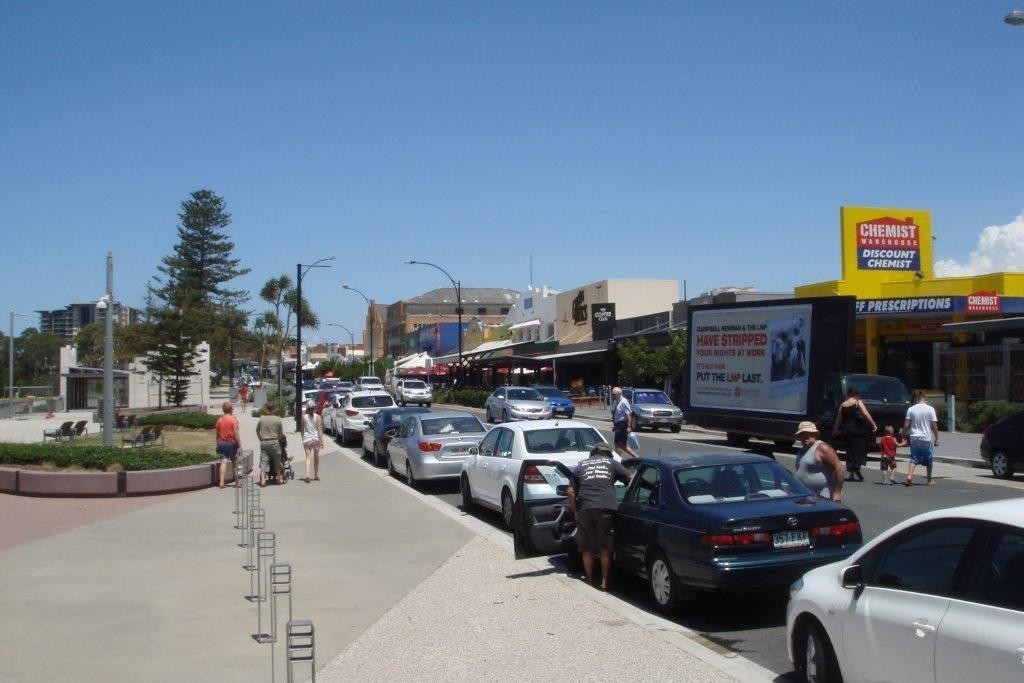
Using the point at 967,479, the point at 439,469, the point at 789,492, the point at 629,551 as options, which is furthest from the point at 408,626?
the point at 967,479

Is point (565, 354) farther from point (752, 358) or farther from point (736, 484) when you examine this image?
point (736, 484)

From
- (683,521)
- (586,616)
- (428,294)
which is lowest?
(586,616)

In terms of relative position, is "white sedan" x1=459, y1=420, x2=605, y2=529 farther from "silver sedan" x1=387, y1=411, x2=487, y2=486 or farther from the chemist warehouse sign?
the chemist warehouse sign

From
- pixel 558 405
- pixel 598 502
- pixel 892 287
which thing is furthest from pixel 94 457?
pixel 892 287

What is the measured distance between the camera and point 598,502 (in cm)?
980

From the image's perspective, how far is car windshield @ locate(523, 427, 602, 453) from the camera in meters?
13.8

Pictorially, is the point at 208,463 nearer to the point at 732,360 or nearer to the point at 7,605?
the point at 7,605

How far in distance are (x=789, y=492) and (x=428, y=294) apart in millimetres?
126698

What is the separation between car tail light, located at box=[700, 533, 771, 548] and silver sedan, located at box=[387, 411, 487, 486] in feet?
32.4

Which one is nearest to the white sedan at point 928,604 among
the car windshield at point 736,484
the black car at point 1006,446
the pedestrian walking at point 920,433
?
the car windshield at point 736,484

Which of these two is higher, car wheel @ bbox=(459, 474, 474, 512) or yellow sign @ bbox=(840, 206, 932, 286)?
yellow sign @ bbox=(840, 206, 932, 286)

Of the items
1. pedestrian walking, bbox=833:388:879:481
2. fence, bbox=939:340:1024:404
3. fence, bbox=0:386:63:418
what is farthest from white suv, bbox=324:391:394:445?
fence, bbox=0:386:63:418

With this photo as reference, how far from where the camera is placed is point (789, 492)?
905cm

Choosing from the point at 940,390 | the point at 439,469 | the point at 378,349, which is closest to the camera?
the point at 439,469
